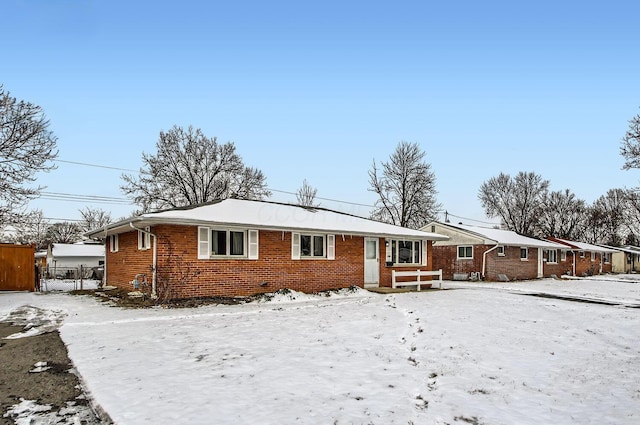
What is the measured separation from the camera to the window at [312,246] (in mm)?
17203

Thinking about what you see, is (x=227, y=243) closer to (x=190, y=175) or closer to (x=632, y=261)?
(x=190, y=175)

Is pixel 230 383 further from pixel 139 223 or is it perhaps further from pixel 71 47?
pixel 71 47

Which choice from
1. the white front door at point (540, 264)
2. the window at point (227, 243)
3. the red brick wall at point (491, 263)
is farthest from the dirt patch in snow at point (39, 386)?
the white front door at point (540, 264)

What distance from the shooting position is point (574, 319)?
11812mm

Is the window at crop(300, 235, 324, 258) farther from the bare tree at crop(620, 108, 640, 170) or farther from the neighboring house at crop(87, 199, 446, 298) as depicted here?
the bare tree at crop(620, 108, 640, 170)

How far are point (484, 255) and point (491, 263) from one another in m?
0.86

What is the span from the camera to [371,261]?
20.0 m

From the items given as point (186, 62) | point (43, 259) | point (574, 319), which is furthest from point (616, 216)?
point (43, 259)

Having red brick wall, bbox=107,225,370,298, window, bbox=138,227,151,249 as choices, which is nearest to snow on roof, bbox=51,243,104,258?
red brick wall, bbox=107,225,370,298

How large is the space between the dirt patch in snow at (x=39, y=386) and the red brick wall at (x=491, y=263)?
87.6 ft

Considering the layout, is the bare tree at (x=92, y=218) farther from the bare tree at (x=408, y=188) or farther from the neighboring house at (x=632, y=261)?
the neighboring house at (x=632, y=261)

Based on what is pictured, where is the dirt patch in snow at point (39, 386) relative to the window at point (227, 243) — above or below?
below

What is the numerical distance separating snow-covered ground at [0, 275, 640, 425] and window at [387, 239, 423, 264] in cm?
853

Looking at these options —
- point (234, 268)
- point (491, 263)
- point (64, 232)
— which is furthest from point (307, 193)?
point (64, 232)
